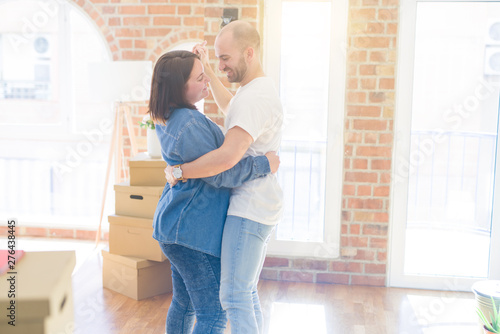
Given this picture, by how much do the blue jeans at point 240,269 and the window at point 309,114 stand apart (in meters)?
1.67

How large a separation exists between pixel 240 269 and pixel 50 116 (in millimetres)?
3706

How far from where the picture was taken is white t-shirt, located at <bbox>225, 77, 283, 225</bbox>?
1.63m

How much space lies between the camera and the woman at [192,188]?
1.64 meters

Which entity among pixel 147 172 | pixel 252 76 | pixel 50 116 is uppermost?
pixel 252 76

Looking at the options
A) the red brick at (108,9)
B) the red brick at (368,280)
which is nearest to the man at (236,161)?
the red brick at (368,280)

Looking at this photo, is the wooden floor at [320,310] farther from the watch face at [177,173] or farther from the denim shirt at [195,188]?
the watch face at [177,173]

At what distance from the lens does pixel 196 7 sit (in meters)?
4.02

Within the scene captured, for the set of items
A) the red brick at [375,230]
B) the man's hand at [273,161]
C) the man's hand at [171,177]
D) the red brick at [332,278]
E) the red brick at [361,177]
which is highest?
the man's hand at [273,161]

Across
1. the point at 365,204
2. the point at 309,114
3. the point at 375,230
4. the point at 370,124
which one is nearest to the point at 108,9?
the point at 309,114

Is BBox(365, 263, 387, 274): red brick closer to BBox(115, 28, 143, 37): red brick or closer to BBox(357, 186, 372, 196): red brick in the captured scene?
BBox(357, 186, 372, 196): red brick

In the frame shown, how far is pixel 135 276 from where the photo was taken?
299 centimetres

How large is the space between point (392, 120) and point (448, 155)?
0.43m

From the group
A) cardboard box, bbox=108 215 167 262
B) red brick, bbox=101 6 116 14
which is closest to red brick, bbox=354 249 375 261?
cardboard box, bbox=108 215 167 262

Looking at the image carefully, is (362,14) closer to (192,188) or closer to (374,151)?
(374,151)
